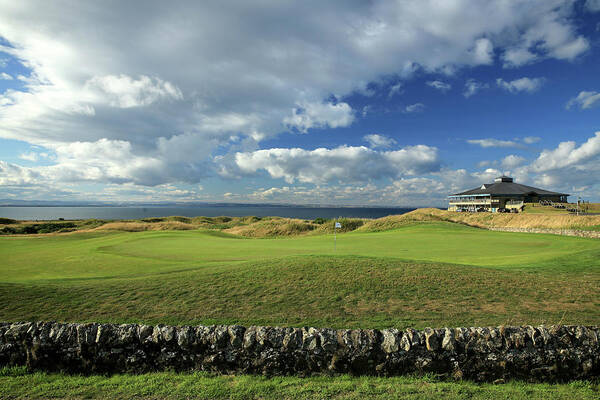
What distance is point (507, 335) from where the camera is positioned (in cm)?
490

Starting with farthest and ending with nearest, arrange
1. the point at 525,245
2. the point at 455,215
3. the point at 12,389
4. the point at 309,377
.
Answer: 1. the point at 455,215
2. the point at 525,245
3. the point at 309,377
4. the point at 12,389

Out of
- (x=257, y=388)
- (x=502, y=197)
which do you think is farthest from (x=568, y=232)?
(x=502, y=197)

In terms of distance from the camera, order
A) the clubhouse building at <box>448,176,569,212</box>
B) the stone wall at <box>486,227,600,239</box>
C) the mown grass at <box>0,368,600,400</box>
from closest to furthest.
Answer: the mown grass at <box>0,368,600,400</box> < the stone wall at <box>486,227,600,239</box> < the clubhouse building at <box>448,176,569,212</box>

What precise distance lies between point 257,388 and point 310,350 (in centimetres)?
99

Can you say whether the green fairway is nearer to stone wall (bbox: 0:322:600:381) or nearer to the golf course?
the golf course

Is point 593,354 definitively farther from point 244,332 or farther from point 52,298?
point 52,298

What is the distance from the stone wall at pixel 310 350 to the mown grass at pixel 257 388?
18cm

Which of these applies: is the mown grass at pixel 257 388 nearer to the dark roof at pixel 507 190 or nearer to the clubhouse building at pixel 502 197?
the clubhouse building at pixel 502 197

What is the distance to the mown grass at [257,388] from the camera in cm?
430

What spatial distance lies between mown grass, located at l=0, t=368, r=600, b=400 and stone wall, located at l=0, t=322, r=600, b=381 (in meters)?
0.18

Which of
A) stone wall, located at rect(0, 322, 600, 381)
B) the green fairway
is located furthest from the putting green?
stone wall, located at rect(0, 322, 600, 381)

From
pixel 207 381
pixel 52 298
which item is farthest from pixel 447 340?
pixel 52 298

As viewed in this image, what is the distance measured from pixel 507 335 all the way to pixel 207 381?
16.2ft

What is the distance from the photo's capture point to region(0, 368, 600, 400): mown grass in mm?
4305
